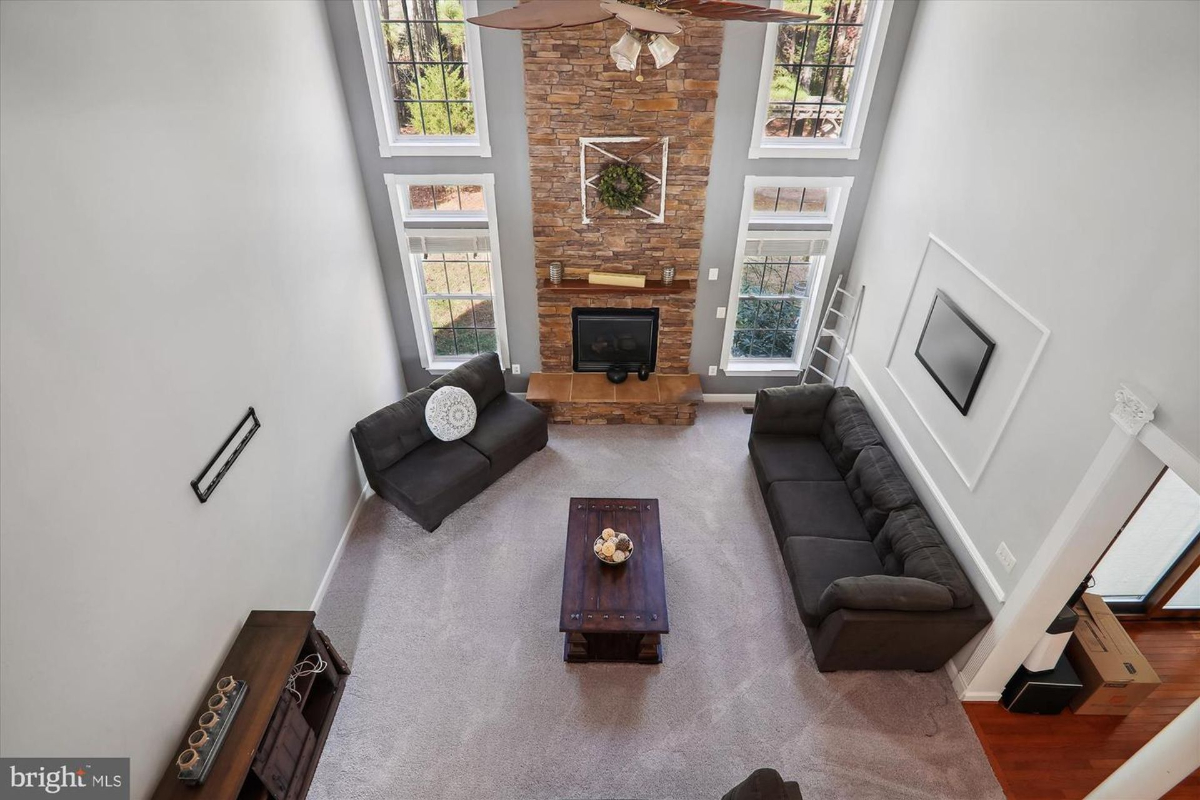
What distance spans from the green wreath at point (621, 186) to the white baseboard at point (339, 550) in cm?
356

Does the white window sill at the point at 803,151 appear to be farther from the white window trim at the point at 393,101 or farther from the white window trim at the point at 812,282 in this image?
the white window trim at the point at 393,101

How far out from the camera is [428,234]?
6262 mm

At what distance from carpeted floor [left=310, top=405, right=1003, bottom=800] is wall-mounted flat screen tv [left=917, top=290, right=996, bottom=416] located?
1.92 meters

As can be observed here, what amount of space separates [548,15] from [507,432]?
157 inches

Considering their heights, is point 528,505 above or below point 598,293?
below

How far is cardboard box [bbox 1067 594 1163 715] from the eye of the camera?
158 inches

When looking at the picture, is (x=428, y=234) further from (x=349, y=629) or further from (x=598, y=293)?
(x=349, y=629)

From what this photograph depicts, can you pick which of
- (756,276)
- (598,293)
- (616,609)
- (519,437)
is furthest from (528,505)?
(756,276)

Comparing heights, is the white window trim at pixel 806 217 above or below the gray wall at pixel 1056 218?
below

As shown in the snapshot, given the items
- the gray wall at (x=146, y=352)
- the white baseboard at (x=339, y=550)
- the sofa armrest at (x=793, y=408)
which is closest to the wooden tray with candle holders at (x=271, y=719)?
the gray wall at (x=146, y=352)

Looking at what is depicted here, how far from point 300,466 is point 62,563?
6.84 ft

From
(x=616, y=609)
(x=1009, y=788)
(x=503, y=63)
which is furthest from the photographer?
(x=503, y=63)

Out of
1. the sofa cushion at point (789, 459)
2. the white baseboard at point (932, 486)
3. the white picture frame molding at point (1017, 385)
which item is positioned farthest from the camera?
the sofa cushion at point (789, 459)

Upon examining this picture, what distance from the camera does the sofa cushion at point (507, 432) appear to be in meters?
5.91
